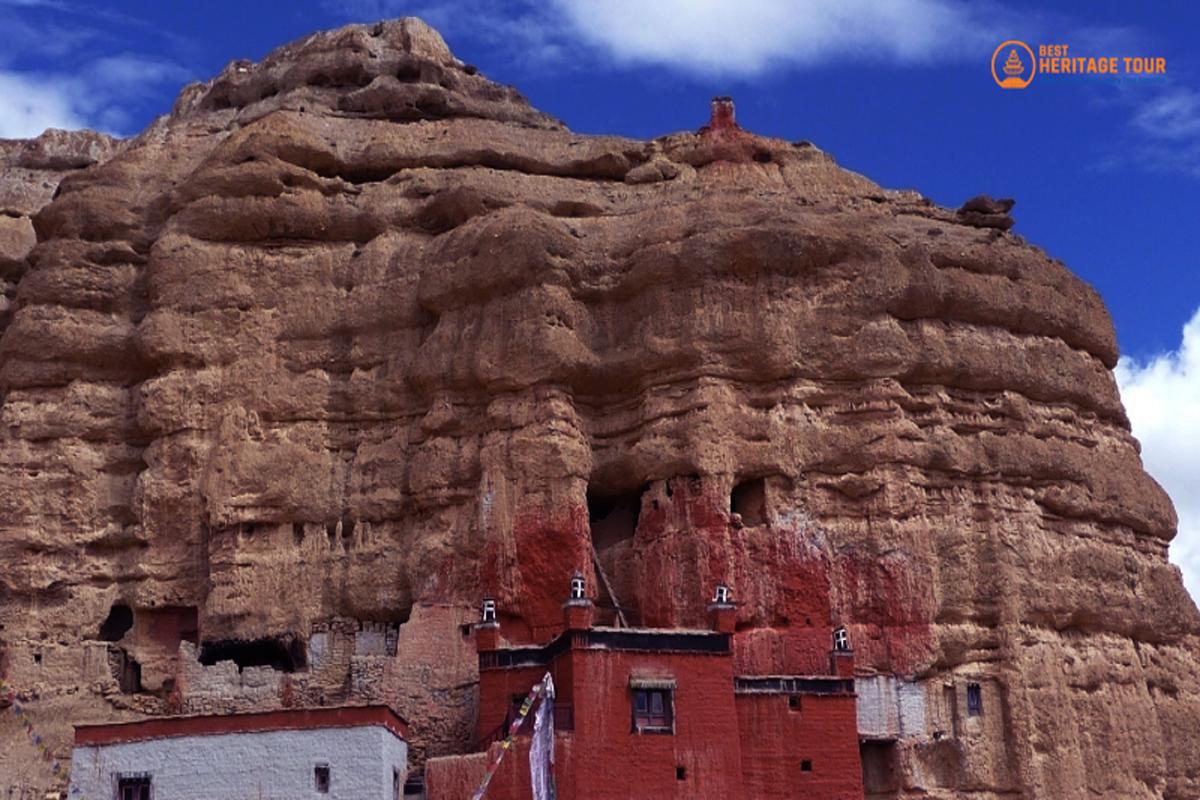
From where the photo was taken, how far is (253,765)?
109 feet

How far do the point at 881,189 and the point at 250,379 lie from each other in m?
15.7

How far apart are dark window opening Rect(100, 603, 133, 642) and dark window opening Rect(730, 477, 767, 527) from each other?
1266 centimetres

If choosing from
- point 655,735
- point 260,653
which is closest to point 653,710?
point 655,735

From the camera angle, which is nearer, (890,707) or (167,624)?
(890,707)

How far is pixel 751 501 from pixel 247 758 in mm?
11354

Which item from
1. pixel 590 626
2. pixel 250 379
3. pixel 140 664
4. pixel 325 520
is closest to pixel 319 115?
pixel 250 379

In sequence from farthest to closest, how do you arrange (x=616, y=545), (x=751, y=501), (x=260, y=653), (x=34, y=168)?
(x=34, y=168), (x=616, y=545), (x=260, y=653), (x=751, y=501)

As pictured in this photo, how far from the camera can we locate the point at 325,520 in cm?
3959

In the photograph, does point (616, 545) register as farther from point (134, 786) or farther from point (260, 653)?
point (134, 786)

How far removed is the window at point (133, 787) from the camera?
110ft

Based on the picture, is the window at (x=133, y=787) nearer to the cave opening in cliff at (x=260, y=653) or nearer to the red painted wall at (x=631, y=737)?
the cave opening in cliff at (x=260, y=653)

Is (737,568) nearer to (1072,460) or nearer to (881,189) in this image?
(1072,460)

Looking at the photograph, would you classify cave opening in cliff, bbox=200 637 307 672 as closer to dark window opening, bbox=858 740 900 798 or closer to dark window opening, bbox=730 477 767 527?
dark window opening, bbox=730 477 767 527

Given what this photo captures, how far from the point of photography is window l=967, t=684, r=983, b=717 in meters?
36.4
